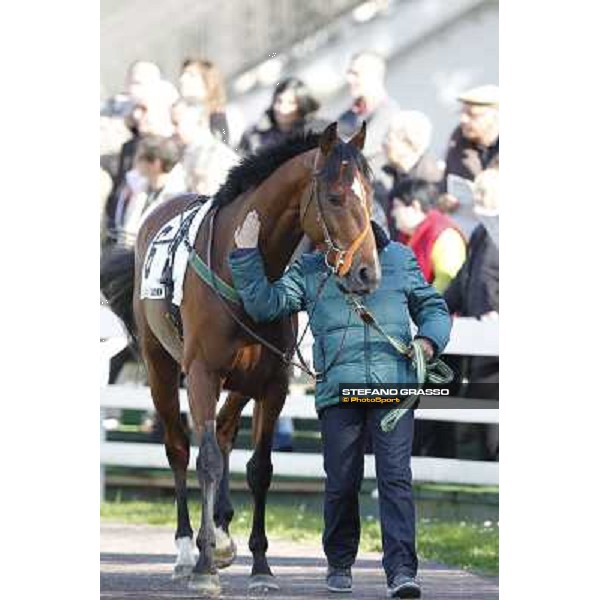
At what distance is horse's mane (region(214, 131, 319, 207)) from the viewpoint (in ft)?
28.0

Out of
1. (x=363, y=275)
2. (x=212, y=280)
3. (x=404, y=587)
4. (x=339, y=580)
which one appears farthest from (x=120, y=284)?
(x=404, y=587)

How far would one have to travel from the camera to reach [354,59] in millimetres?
10125

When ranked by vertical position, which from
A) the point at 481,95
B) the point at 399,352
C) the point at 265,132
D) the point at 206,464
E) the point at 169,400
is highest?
the point at 481,95

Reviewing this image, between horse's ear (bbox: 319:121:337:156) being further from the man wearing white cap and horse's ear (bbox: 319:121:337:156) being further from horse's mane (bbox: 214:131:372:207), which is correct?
the man wearing white cap

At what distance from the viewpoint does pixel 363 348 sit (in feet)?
26.9

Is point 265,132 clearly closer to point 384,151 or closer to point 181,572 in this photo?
point 384,151

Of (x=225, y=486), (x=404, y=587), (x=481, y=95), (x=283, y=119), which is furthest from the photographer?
(x=283, y=119)

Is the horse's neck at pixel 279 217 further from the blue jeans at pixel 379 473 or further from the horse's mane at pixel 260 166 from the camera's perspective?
the blue jeans at pixel 379 473

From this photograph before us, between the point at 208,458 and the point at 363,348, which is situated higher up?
the point at 363,348

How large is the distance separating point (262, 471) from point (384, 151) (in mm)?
2072

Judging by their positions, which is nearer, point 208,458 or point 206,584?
point 206,584

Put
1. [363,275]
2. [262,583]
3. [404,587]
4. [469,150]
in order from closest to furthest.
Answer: [363,275] → [404,587] → [262,583] → [469,150]

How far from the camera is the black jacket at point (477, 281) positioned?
10.3 metres
